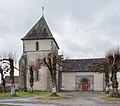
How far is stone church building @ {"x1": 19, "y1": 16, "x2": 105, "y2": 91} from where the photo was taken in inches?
2110

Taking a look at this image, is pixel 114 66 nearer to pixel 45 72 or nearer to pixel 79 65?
pixel 45 72

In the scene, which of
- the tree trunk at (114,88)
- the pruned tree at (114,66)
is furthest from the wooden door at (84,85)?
the tree trunk at (114,88)

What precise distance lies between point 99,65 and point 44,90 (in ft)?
41.3

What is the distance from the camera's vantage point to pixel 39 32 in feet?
182

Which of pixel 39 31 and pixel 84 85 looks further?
pixel 84 85

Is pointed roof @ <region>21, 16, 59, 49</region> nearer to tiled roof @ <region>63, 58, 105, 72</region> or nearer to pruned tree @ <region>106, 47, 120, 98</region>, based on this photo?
tiled roof @ <region>63, 58, 105, 72</region>

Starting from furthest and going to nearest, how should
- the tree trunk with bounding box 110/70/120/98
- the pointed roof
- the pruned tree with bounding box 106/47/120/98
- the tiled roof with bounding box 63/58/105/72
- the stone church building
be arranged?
the tiled roof with bounding box 63/58/105/72 → the pointed roof → the stone church building → the pruned tree with bounding box 106/47/120/98 → the tree trunk with bounding box 110/70/120/98

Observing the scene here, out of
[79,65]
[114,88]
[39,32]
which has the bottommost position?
[114,88]

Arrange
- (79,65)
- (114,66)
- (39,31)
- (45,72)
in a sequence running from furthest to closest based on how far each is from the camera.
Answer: (79,65) < (39,31) < (45,72) < (114,66)

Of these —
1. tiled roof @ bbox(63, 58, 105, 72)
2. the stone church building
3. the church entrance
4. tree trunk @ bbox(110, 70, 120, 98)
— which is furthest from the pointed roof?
tree trunk @ bbox(110, 70, 120, 98)

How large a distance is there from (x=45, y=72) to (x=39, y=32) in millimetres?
8463

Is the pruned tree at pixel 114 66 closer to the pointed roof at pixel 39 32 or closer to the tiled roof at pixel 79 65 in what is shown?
the pointed roof at pixel 39 32

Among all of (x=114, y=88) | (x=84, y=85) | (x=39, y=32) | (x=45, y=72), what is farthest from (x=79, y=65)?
(x=114, y=88)

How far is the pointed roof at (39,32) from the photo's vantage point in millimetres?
54562
